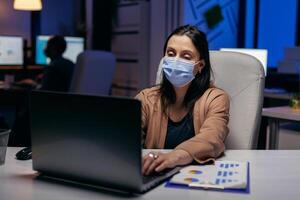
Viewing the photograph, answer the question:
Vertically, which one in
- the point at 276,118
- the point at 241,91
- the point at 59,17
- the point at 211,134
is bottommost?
the point at 276,118

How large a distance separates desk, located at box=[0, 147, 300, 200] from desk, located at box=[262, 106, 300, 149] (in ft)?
4.32

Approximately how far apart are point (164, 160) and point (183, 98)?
1.68ft

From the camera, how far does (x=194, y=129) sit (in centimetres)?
157

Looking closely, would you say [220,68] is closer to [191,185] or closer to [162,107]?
[162,107]

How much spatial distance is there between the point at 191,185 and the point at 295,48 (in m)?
2.87

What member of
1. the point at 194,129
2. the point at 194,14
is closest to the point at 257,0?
the point at 194,14

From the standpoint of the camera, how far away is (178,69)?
5.09ft

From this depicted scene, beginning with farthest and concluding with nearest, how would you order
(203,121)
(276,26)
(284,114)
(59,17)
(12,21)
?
1. (59,17)
2. (12,21)
3. (276,26)
4. (284,114)
5. (203,121)

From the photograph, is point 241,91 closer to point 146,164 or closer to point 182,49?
point 182,49

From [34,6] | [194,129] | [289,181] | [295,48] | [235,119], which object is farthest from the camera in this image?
[34,6]

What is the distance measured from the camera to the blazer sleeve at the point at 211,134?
1.26m

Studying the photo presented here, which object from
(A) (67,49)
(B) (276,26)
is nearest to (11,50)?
(A) (67,49)

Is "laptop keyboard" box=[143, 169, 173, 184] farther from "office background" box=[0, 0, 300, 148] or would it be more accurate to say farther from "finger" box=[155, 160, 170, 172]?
"office background" box=[0, 0, 300, 148]

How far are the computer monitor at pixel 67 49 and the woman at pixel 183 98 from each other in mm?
3064
